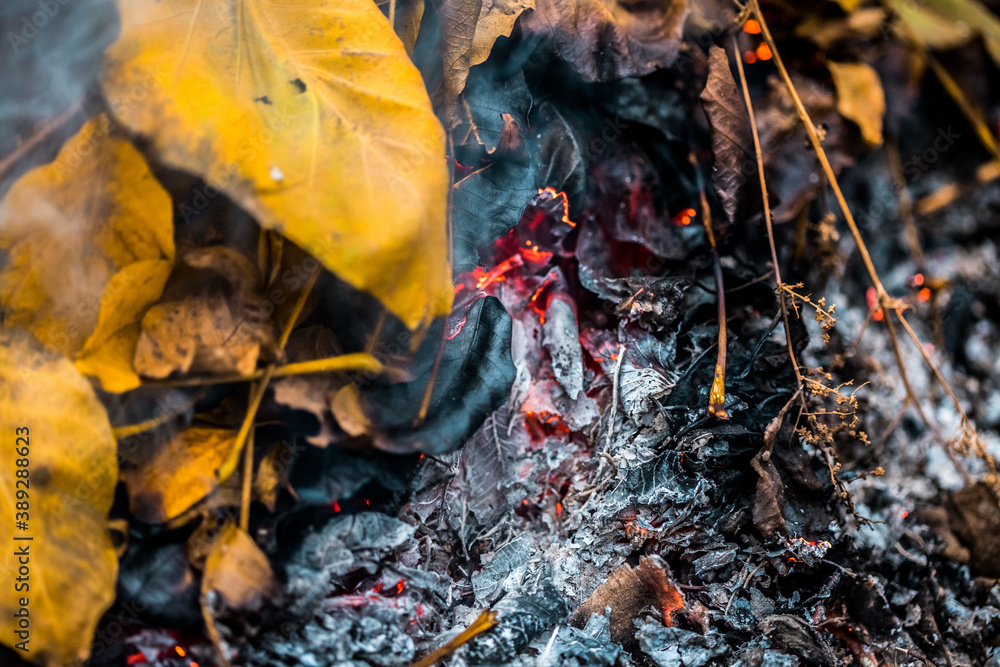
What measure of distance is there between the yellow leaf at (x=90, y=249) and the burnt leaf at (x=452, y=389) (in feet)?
0.90

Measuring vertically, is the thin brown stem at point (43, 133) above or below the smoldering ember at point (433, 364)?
above

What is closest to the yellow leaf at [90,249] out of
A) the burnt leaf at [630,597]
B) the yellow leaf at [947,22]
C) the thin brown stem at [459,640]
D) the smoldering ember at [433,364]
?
the smoldering ember at [433,364]

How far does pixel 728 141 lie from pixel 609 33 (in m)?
0.25

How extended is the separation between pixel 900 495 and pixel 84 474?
119cm

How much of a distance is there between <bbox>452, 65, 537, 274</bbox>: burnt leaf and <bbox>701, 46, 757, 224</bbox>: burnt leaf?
12.3 inches

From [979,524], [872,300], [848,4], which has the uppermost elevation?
[848,4]

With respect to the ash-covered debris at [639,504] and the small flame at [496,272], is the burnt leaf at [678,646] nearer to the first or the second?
the ash-covered debris at [639,504]

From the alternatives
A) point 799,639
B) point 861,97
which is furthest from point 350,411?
point 861,97

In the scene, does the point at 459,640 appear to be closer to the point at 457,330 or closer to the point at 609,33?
the point at 457,330

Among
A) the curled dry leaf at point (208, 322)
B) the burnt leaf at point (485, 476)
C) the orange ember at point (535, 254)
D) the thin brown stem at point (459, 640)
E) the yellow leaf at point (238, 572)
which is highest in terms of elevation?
the curled dry leaf at point (208, 322)

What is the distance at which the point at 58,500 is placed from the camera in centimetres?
67

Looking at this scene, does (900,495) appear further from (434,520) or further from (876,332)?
(434,520)

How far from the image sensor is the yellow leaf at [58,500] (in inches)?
25.9

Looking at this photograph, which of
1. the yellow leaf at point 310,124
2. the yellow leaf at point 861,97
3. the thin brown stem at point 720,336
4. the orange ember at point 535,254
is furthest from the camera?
the yellow leaf at point 861,97
